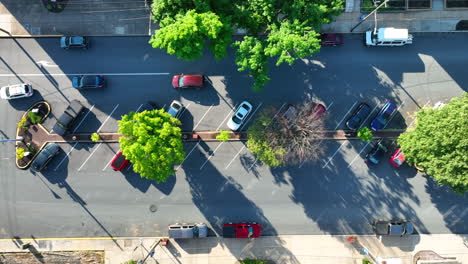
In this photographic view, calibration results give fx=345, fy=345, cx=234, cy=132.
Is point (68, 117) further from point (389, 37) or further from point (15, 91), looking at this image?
point (389, 37)

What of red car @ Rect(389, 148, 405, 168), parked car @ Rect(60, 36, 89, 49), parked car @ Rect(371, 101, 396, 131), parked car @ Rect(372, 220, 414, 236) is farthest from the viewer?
parked car @ Rect(60, 36, 89, 49)


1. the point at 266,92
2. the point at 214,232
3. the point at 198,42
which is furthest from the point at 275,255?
the point at 198,42

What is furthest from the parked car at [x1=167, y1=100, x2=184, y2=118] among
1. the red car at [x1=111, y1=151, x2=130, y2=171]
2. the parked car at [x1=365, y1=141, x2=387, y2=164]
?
the parked car at [x1=365, y1=141, x2=387, y2=164]

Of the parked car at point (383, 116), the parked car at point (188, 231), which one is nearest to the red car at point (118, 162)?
the parked car at point (188, 231)

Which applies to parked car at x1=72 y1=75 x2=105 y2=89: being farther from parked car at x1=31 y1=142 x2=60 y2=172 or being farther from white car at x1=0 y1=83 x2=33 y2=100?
parked car at x1=31 y1=142 x2=60 y2=172

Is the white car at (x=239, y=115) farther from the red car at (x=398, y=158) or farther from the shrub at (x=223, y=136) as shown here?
the red car at (x=398, y=158)

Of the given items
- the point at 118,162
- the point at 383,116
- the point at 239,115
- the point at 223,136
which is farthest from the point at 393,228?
the point at 118,162
